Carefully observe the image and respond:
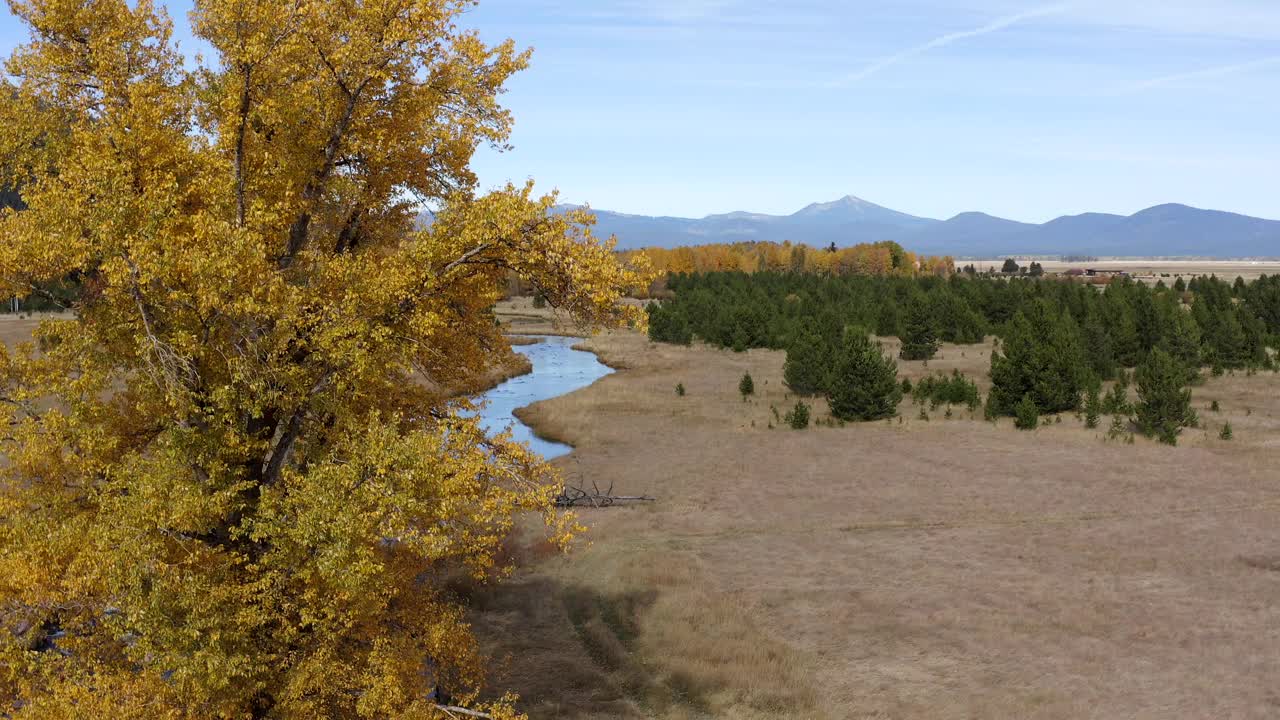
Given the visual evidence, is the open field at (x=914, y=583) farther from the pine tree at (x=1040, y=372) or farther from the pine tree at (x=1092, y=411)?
the pine tree at (x=1040, y=372)

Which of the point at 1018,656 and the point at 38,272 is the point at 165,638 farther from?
the point at 1018,656

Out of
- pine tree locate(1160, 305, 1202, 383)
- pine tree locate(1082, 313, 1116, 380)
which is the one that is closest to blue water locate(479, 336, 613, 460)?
pine tree locate(1082, 313, 1116, 380)

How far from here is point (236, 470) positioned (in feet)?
45.6

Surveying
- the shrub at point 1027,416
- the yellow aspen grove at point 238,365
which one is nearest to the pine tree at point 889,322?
the shrub at point 1027,416

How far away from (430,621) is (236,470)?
3.98m

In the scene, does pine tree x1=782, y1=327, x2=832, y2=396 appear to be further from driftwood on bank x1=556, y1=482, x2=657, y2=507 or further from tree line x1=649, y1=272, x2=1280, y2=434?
driftwood on bank x1=556, y1=482, x2=657, y2=507

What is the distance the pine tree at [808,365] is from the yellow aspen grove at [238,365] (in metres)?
43.9

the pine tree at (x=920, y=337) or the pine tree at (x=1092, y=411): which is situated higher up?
the pine tree at (x=920, y=337)

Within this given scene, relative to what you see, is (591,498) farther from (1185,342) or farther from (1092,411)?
(1185,342)

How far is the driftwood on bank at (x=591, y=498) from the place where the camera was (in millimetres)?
35719

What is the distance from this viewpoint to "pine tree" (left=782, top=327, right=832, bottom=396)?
5772 centimetres

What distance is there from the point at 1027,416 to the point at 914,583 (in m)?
23.2

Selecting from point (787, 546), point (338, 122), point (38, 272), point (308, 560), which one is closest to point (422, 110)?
point (338, 122)

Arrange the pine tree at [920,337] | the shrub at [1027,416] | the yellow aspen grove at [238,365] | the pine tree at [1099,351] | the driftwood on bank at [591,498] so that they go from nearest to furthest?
the yellow aspen grove at [238,365] → the driftwood on bank at [591,498] → the shrub at [1027,416] → the pine tree at [1099,351] → the pine tree at [920,337]
